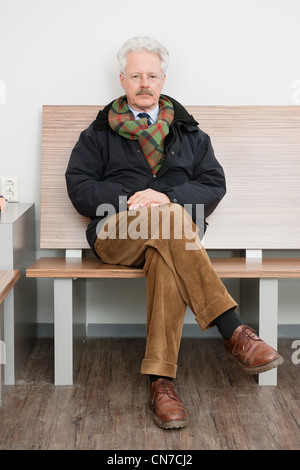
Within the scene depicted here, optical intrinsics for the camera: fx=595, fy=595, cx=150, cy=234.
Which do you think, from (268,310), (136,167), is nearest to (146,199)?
(136,167)

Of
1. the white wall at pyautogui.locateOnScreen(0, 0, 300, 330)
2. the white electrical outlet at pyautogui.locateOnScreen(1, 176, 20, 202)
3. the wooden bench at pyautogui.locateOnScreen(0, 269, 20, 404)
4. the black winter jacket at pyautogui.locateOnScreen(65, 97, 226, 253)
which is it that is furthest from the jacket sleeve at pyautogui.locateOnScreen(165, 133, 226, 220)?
the white electrical outlet at pyautogui.locateOnScreen(1, 176, 20, 202)

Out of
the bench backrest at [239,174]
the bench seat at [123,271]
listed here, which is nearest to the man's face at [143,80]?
the bench backrest at [239,174]

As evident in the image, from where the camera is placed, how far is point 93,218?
2.36 m

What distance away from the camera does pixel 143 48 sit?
2375 millimetres

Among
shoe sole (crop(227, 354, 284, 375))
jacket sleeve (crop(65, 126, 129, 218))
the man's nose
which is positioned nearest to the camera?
shoe sole (crop(227, 354, 284, 375))

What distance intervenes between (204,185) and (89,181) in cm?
45

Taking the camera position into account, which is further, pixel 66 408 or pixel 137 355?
pixel 137 355

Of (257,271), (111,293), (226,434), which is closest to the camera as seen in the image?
(226,434)

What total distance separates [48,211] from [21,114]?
0.50m

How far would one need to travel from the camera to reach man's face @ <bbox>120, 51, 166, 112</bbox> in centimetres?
237

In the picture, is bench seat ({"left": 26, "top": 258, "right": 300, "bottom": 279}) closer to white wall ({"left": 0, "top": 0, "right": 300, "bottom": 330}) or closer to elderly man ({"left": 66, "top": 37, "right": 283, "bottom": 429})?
elderly man ({"left": 66, "top": 37, "right": 283, "bottom": 429})

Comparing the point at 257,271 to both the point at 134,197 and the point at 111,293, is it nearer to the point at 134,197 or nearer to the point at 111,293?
the point at 134,197

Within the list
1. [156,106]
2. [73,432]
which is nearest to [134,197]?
[156,106]

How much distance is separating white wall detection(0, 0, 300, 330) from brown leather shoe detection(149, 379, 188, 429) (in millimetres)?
1317
